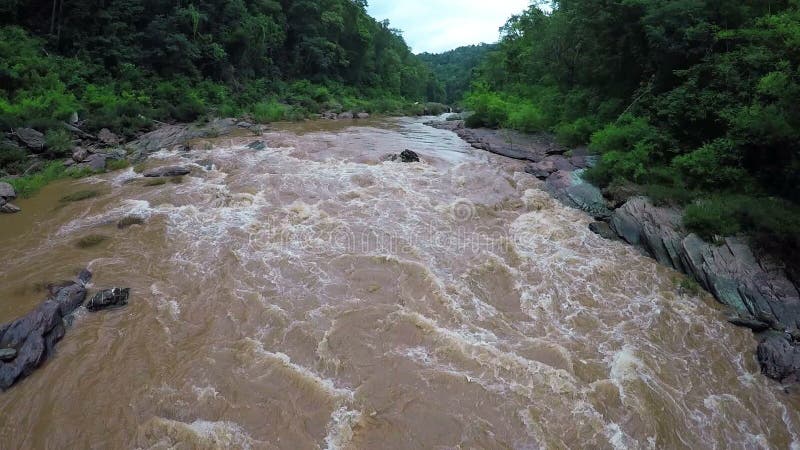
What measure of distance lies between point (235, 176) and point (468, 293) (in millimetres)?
9650

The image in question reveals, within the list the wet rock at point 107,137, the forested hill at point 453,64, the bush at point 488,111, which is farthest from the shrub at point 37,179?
the forested hill at point 453,64

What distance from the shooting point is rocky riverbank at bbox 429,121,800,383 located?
6.93 meters

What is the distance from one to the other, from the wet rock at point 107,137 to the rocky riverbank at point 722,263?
1785 cm

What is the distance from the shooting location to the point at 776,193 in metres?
9.32

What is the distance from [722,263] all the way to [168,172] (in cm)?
1576

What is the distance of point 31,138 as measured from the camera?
15.1m

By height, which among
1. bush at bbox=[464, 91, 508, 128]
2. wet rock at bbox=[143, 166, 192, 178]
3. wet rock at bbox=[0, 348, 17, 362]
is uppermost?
bush at bbox=[464, 91, 508, 128]

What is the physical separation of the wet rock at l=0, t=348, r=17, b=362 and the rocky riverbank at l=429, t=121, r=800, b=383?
11175 mm

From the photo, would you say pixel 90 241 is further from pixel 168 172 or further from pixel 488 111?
pixel 488 111

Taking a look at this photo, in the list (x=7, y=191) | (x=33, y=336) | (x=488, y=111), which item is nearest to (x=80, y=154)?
(x=7, y=191)

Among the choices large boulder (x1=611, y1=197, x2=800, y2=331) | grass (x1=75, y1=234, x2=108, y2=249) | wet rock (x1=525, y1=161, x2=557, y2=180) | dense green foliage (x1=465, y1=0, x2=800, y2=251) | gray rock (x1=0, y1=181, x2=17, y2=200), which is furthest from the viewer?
wet rock (x1=525, y1=161, x2=557, y2=180)

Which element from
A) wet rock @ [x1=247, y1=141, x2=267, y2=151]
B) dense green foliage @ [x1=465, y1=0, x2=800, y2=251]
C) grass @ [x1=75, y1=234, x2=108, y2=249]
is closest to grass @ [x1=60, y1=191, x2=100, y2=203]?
grass @ [x1=75, y1=234, x2=108, y2=249]

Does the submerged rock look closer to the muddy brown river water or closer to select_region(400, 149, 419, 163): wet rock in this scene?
the muddy brown river water

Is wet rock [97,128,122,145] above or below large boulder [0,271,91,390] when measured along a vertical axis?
above
